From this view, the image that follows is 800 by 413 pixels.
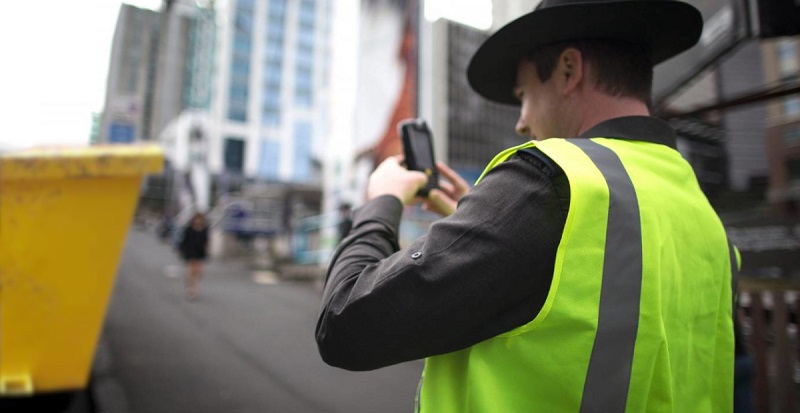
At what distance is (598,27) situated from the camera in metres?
0.93

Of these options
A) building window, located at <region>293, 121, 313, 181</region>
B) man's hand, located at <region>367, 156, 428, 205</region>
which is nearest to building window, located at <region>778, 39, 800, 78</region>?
man's hand, located at <region>367, 156, 428, 205</region>

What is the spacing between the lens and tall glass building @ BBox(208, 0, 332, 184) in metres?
43.7

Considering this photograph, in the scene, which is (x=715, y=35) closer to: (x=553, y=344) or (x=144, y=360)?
(x=553, y=344)

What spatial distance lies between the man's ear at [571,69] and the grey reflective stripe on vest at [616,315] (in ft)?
0.95

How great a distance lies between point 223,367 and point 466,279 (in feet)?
13.0

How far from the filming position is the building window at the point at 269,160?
144 ft

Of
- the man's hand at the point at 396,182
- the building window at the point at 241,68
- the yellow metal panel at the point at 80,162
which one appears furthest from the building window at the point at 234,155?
the man's hand at the point at 396,182

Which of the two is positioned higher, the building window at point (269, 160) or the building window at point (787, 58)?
the building window at point (269, 160)

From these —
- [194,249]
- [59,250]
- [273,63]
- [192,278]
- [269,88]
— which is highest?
[273,63]

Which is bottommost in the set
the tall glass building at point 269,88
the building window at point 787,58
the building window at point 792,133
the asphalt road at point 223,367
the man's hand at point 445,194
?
the asphalt road at point 223,367

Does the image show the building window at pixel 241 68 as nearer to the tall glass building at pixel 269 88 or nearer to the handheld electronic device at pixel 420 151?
the tall glass building at pixel 269 88

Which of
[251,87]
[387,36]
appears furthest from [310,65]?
[387,36]

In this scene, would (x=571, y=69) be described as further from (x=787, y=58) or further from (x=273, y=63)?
(x=273, y=63)

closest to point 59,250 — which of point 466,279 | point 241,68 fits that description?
point 466,279
